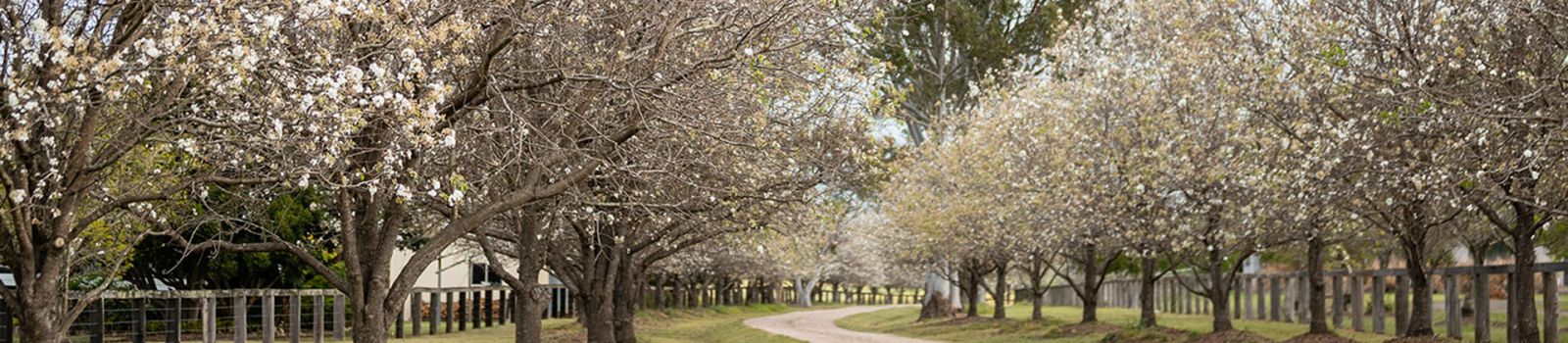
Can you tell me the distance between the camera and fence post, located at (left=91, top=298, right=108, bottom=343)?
16703 mm

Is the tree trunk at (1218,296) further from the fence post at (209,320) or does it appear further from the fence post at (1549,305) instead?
the fence post at (209,320)

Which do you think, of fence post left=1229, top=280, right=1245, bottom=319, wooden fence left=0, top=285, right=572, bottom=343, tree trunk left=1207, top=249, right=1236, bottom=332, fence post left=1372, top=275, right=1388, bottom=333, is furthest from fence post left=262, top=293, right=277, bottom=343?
fence post left=1229, top=280, right=1245, bottom=319

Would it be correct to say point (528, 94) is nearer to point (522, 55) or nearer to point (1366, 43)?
point (522, 55)

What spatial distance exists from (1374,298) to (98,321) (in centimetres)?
1988

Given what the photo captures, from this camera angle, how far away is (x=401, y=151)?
10.4 m

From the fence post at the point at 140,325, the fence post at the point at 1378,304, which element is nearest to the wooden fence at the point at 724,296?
the fence post at the point at 1378,304

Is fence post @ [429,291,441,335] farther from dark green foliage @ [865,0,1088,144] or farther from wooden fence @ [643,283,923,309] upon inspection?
wooden fence @ [643,283,923,309]

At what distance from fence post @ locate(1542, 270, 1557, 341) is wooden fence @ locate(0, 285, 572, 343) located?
13395 mm

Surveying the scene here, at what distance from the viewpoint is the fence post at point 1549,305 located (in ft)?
58.3

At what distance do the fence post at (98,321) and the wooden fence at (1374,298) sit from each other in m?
17.2

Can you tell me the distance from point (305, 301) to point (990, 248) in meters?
14.7

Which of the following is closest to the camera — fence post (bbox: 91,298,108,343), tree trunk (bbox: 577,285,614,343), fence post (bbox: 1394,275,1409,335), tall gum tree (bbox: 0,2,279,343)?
tall gum tree (bbox: 0,2,279,343)

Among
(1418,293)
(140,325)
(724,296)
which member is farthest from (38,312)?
(724,296)

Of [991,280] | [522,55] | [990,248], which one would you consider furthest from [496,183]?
[991,280]
